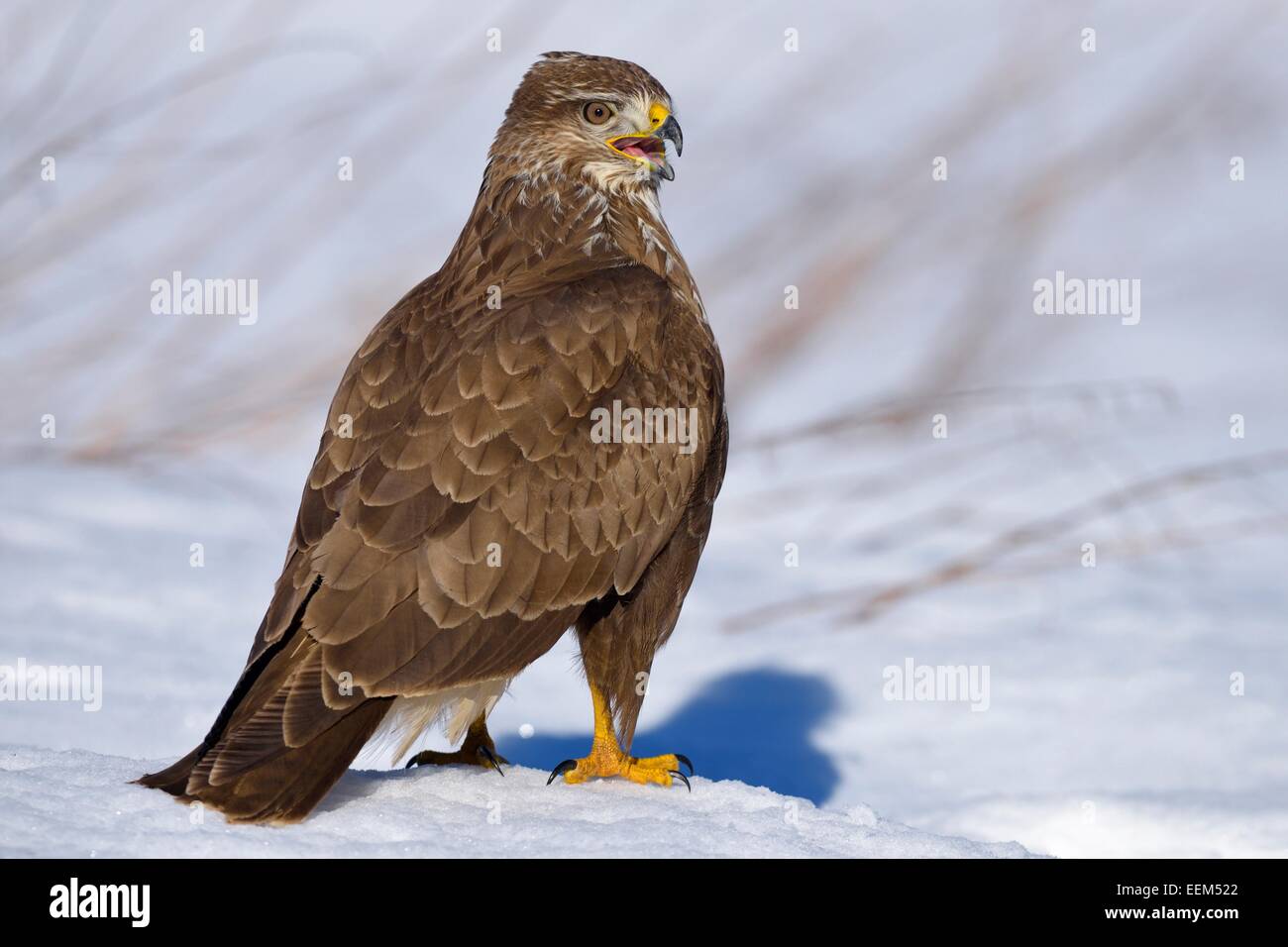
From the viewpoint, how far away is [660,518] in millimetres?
5375

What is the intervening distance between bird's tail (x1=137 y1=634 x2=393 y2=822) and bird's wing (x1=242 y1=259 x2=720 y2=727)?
59 millimetres

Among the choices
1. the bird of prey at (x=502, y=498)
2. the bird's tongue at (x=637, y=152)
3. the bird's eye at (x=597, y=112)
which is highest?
the bird's eye at (x=597, y=112)

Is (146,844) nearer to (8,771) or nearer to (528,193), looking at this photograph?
(8,771)

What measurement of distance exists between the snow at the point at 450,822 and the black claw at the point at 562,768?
48mm

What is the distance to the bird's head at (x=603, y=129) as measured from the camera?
613 cm

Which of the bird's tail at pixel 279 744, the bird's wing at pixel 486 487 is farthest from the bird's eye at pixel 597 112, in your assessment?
the bird's tail at pixel 279 744

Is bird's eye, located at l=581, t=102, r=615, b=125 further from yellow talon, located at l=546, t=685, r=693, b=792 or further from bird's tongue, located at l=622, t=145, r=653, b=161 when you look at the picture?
yellow talon, located at l=546, t=685, r=693, b=792

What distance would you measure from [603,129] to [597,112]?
0.07 m

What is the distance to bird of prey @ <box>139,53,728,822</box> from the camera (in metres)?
4.80

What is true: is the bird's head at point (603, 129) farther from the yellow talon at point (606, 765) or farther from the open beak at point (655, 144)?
the yellow talon at point (606, 765)

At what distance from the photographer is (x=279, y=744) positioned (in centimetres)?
464

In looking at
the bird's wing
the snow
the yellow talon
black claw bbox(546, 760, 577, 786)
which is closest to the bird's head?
the bird's wing
